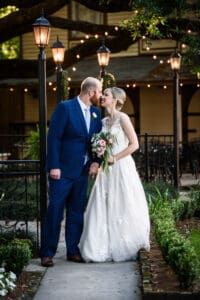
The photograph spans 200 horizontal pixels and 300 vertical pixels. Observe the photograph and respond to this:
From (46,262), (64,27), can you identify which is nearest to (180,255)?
(46,262)

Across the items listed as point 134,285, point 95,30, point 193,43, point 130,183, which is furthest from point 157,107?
point 134,285

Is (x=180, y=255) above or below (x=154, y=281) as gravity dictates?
above

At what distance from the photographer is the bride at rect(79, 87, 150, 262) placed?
296 inches

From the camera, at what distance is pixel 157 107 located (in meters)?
23.6

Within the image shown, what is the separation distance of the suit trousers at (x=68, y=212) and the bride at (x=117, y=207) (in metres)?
0.12

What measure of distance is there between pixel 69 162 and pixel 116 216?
847mm

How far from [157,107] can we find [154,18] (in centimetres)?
1506

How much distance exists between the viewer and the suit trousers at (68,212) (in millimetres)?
7324

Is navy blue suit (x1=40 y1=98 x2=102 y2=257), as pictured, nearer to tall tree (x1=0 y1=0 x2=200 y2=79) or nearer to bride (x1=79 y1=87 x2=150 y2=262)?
bride (x1=79 y1=87 x2=150 y2=262)

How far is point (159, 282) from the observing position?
19.3ft

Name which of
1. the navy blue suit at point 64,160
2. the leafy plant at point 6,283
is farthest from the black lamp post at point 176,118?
the leafy plant at point 6,283

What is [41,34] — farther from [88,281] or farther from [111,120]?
[88,281]

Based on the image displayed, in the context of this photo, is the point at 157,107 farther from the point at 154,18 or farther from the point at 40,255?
the point at 40,255

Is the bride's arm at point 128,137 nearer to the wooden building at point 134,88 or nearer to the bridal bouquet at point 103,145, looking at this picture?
the bridal bouquet at point 103,145
